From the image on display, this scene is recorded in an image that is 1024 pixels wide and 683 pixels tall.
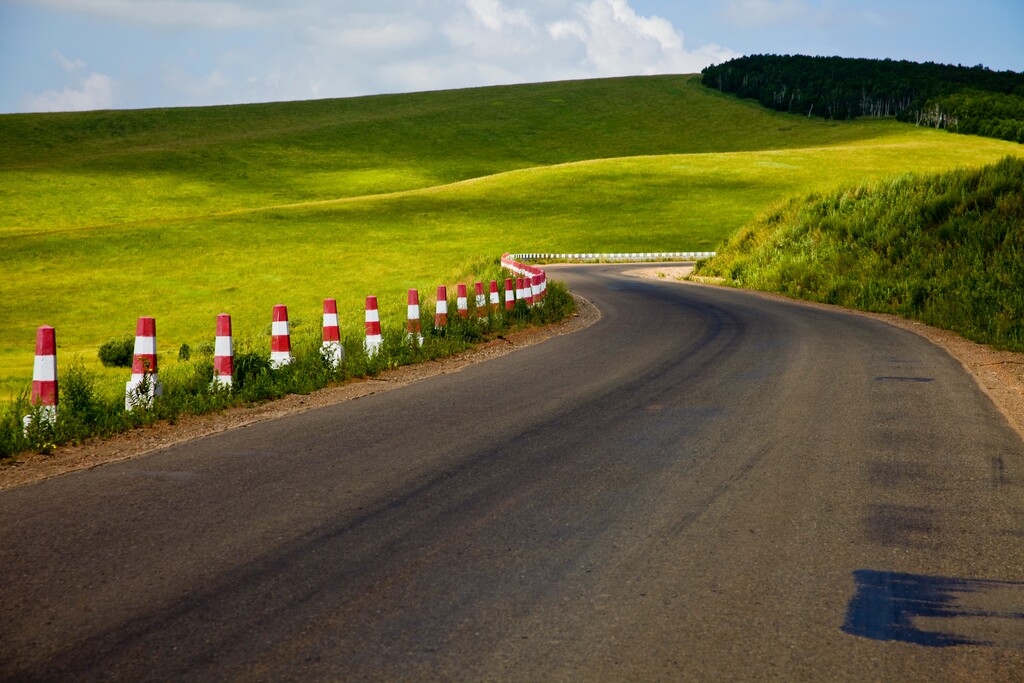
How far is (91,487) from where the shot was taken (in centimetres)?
751

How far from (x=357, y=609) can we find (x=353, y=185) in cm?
8517

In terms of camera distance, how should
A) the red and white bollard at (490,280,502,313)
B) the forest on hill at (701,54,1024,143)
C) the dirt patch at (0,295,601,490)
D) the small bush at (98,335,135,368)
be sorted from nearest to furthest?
the dirt patch at (0,295,601,490) → the red and white bollard at (490,280,502,313) → the small bush at (98,335,135,368) → the forest on hill at (701,54,1024,143)

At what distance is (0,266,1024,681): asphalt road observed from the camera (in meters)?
4.40

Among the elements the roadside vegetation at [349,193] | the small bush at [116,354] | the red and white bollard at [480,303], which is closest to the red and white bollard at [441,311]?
the roadside vegetation at [349,193]

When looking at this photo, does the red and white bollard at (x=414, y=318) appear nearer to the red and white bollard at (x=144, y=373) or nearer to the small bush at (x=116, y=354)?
the red and white bollard at (x=144, y=373)

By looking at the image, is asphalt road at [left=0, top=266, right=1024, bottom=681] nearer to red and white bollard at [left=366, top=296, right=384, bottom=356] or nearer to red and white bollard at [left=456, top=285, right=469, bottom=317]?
red and white bollard at [left=366, top=296, right=384, bottom=356]

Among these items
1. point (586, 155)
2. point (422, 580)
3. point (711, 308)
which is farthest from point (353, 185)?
point (422, 580)

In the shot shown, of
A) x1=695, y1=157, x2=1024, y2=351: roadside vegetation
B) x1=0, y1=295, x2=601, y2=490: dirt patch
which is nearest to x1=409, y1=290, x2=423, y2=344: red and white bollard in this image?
x1=0, y1=295, x2=601, y2=490: dirt patch

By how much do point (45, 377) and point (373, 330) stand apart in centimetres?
605

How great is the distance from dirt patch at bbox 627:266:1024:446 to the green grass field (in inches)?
464

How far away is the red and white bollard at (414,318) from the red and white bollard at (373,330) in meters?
1.05

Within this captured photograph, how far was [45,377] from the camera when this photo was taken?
32.3 feet

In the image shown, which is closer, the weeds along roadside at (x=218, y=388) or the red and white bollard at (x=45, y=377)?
the weeds along roadside at (x=218, y=388)

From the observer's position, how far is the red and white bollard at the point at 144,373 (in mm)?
10844
